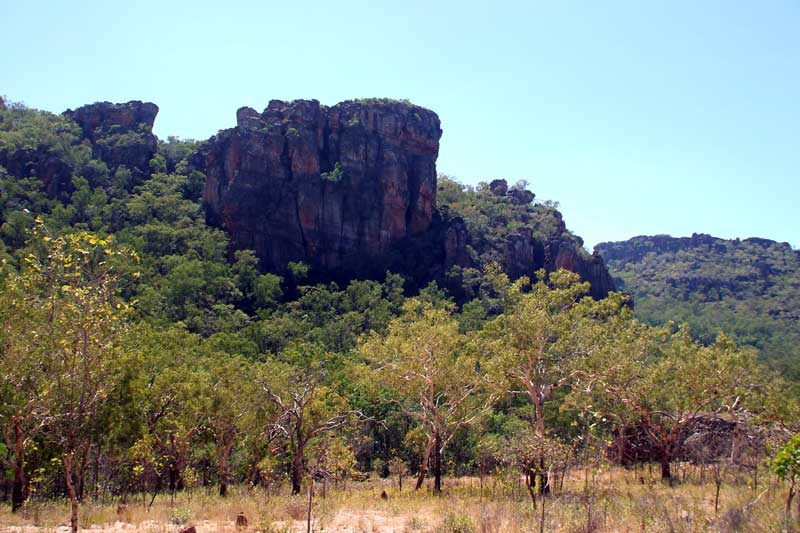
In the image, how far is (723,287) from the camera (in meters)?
118

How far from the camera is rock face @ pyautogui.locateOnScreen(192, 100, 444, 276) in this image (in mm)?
74500

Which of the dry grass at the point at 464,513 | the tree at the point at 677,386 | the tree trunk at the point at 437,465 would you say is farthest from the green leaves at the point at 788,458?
the tree trunk at the point at 437,465

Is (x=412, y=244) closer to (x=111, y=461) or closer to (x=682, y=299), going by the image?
(x=111, y=461)

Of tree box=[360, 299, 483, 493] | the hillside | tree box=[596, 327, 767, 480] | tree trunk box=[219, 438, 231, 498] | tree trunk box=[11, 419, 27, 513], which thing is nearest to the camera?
tree trunk box=[11, 419, 27, 513]

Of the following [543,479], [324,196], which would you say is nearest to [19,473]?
[543,479]

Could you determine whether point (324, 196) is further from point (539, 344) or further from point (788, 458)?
point (788, 458)

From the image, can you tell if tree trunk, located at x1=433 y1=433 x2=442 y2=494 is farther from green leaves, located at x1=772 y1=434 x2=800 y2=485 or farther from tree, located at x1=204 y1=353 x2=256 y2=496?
green leaves, located at x1=772 y1=434 x2=800 y2=485

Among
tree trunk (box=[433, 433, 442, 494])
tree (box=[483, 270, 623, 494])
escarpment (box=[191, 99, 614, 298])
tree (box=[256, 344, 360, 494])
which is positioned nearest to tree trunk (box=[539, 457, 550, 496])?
tree (box=[483, 270, 623, 494])

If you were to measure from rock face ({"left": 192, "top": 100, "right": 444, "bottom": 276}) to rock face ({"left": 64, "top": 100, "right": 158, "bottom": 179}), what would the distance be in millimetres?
15979

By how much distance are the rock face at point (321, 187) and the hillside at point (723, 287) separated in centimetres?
4479

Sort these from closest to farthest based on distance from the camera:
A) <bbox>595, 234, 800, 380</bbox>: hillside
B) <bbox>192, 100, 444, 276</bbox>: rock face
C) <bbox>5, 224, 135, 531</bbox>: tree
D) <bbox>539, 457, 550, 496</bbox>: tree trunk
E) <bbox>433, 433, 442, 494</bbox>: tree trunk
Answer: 1. <bbox>5, 224, 135, 531</bbox>: tree
2. <bbox>539, 457, 550, 496</bbox>: tree trunk
3. <bbox>433, 433, 442, 494</bbox>: tree trunk
4. <bbox>192, 100, 444, 276</bbox>: rock face
5. <bbox>595, 234, 800, 380</bbox>: hillside

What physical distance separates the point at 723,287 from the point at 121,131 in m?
113

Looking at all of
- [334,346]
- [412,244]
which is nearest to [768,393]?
[334,346]

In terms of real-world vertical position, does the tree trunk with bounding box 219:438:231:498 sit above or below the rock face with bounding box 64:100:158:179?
below
